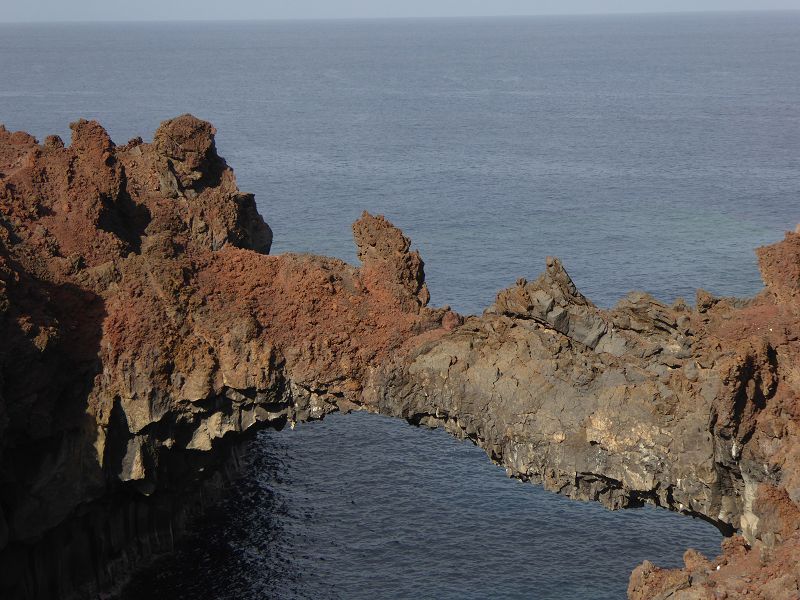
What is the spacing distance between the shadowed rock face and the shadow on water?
7.56m

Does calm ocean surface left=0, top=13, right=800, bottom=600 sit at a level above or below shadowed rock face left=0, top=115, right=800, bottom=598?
below

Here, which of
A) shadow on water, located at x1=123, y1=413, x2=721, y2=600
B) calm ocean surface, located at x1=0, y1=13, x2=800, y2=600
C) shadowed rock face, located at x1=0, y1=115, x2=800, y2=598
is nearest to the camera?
shadowed rock face, located at x1=0, y1=115, x2=800, y2=598

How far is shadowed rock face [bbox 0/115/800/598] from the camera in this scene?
43.1m

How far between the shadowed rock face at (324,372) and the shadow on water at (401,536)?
7559 mm

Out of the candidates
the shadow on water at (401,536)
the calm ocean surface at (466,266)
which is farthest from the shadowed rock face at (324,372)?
the calm ocean surface at (466,266)

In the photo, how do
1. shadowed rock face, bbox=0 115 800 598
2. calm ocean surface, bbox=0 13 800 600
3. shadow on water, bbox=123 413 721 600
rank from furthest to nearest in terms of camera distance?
calm ocean surface, bbox=0 13 800 600, shadow on water, bbox=123 413 721 600, shadowed rock face, bbox=0 115 800 598

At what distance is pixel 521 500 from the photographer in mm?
65625

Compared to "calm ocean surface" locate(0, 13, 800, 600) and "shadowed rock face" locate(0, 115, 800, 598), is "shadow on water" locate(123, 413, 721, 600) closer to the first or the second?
"calm ocean surface" locate(0, 13, 800, 600)

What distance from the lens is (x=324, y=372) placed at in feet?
158

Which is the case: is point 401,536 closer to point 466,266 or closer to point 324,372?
point 324,372

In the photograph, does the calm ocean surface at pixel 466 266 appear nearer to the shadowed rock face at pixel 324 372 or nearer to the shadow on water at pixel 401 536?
the shadow on water at pixel 401 536

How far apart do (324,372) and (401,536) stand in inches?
620

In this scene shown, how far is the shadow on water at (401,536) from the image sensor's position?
55.5 meters

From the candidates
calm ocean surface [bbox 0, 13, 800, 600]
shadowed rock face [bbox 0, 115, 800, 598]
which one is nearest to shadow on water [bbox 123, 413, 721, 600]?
calm ocean surface [bbox 0, 13, 800, 600]
